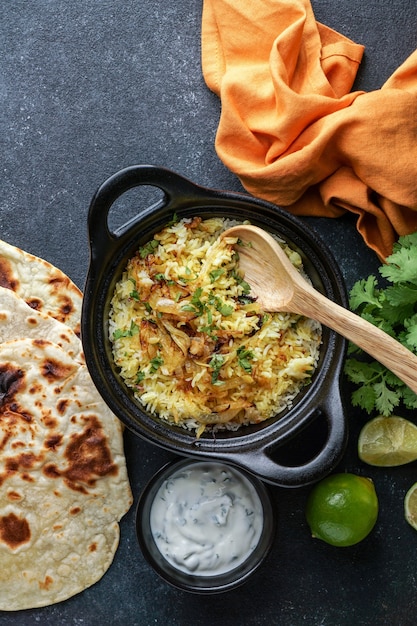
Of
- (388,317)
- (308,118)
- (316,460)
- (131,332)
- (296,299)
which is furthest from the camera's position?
(308,118)

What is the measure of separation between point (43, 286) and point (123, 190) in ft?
2.60

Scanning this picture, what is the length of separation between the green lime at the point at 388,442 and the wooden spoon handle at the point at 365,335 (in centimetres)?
55

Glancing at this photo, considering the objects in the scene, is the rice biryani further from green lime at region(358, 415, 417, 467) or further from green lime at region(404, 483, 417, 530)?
green lime at region(404, 483, 417, 530)

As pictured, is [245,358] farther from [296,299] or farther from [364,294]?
[364,294]

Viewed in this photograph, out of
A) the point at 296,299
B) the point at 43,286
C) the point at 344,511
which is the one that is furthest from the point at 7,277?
the point at 344,511

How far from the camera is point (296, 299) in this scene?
8.39 feet

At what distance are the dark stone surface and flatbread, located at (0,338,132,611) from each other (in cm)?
9

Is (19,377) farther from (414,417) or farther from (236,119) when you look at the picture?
(414,417)

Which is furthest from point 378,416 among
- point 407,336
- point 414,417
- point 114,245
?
point 114,245

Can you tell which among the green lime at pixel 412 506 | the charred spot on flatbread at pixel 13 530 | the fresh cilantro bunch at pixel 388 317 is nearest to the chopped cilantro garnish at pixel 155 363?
the fresh cilantro bunch at pixel 388 317

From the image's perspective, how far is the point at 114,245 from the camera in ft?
8.66

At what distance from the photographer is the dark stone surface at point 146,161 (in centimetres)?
306

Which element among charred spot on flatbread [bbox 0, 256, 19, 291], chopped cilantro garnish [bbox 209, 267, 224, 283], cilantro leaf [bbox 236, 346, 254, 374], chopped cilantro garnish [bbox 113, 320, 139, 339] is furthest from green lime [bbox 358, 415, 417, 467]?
charred spot on flatbread [bbox 0, 256, 19, 291]

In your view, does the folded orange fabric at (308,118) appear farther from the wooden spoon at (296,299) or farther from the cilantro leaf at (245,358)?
the cilantro leaf at (245,358)
